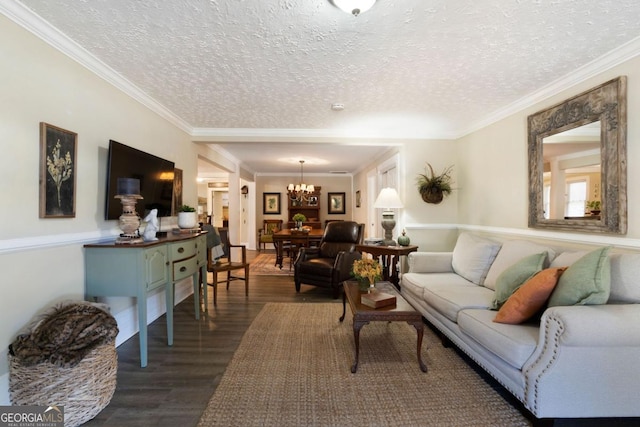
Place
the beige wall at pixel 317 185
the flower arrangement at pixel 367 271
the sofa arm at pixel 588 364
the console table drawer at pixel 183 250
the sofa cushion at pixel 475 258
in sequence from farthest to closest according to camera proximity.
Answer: the beige wall at pixel 317 185 → the sofa cushion at pixel 475 258 → the console table drawer at pixel 183 250 → the flower arrangement at pixel 367 271 → the sofa arm at pixel 588 364

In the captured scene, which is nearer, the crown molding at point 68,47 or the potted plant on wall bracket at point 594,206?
the crown molding at point 68,47

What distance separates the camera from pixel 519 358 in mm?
1524

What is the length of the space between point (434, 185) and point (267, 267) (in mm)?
3626

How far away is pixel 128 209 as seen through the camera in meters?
2.24

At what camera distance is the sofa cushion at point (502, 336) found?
153 cm

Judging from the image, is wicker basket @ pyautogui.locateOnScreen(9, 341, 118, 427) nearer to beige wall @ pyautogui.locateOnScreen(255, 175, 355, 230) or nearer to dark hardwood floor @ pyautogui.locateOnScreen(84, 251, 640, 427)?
dark hardwood floor @ pyautogui.locateOnScreen(84, 251, 640, 427)

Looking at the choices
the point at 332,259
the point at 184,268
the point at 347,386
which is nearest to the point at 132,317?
the point at 184,268

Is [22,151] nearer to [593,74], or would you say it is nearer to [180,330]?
[180,330]

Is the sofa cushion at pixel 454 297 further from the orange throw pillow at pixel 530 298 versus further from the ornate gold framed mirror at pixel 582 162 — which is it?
the ornate gold framed mirror at pixel 582 162

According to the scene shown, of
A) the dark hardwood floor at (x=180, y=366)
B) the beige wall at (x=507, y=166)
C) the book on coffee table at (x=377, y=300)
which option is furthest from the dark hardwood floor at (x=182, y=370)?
the beige wall at (x=507, y=166)

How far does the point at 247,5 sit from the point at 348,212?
7299mm

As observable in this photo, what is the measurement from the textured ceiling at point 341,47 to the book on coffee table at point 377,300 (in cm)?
190

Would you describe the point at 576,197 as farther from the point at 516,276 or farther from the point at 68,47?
the point at 68,47

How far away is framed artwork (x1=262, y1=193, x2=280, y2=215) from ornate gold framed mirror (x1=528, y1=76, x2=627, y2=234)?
6.77 meters
